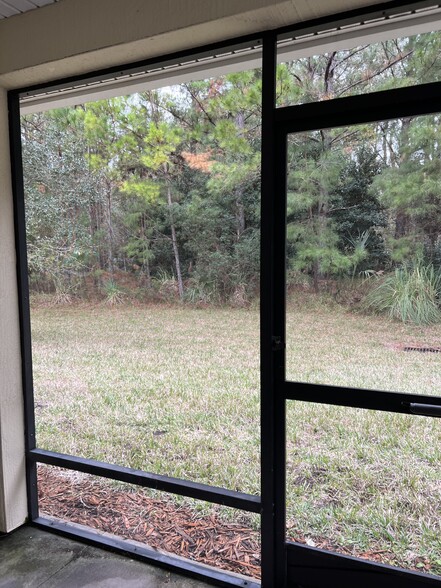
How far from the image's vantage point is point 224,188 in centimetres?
399

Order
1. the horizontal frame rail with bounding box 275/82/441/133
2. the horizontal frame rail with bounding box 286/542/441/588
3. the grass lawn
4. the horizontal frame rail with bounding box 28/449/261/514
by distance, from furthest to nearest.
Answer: the horizontal frame rail with bounding box 28/449/261/514 → the grass lawn → the horizontal frame rail with bounding box 286/542/441/588 → the horizontal frame rail with bounding box 275/82/441/133

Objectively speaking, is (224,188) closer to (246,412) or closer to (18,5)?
(246,412)

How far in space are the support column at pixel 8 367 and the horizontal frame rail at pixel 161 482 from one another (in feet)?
0.44

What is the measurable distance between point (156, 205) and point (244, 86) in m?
1.72

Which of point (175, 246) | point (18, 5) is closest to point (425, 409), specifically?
point (18, 5)

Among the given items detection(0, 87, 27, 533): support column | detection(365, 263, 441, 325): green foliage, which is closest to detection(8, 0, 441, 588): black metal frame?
detection(365, 263, 441, 325): green foliage

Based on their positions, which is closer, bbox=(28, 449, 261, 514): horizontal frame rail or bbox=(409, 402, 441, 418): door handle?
bbox=(409, 402, 441, 418): door handle

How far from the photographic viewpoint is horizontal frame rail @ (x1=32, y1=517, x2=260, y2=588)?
5.49 feet

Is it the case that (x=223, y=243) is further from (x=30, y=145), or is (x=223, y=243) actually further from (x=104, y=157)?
(x=30, y=145)

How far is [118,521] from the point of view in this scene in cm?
219

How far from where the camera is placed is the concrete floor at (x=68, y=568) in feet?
5.48

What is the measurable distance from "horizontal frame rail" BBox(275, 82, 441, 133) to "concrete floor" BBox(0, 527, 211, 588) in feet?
6.59

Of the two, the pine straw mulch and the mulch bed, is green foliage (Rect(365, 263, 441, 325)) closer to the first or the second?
the mulch bed

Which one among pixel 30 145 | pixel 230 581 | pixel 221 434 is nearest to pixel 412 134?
pixel 230 581
